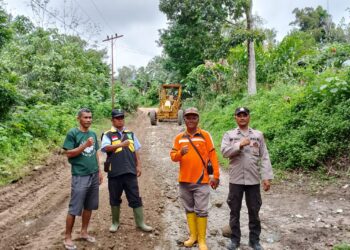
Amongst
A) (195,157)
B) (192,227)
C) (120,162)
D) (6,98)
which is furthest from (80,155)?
(6,98)

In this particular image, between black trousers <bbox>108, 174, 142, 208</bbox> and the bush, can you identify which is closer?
black trousers <bbox>108, 174, 142, 208</bbox>

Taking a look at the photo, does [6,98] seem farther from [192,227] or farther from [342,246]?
[342,246]

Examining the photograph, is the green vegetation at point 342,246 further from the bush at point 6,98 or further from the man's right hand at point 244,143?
the bush at point 6,98

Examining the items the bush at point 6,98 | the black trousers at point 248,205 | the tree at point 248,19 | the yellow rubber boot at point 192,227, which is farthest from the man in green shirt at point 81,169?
the tree at point 248,19

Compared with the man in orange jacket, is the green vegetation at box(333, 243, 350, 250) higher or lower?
lower

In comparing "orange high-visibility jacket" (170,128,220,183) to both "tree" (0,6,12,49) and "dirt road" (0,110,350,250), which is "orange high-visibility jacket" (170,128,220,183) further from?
"tree" (0,6,12,49)

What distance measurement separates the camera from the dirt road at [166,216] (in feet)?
15.9

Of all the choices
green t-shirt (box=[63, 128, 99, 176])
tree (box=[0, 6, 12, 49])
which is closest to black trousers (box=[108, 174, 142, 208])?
green t-shirt (box=[63, 128, 99, 176])

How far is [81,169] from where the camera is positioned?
14.5 feet

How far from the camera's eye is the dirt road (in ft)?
15.9

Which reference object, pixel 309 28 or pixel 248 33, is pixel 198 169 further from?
pixel 309 28

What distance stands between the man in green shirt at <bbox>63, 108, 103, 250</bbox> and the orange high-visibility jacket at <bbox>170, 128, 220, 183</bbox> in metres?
1.05

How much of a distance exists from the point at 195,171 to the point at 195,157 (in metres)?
0.17

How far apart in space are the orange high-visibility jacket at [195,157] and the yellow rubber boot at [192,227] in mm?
464
